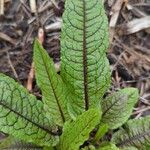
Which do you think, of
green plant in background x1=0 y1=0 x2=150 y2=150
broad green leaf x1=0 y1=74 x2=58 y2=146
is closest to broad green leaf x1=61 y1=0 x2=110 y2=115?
green plant in background x1=0 y1=0 x2=150 y2=150

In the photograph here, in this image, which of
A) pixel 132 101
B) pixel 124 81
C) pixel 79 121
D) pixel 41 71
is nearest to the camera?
pixel 79 121

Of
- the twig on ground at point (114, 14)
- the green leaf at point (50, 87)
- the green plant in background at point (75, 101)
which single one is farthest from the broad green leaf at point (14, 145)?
the twig on ground at point (114, 14)

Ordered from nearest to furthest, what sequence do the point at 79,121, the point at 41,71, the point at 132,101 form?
the point at 79,121 < the point at 41,71 < the point at 132,101

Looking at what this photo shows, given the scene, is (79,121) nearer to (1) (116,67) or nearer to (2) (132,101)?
(2) (132,101)

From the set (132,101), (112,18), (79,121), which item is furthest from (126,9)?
(79,121)

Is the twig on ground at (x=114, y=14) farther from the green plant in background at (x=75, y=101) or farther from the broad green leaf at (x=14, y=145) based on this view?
the broad green leaf at (x=14, y=145)

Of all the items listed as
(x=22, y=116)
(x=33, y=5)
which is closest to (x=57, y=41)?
(x=33, y=5)

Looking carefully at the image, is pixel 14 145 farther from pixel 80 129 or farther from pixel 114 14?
pixel 114 14
